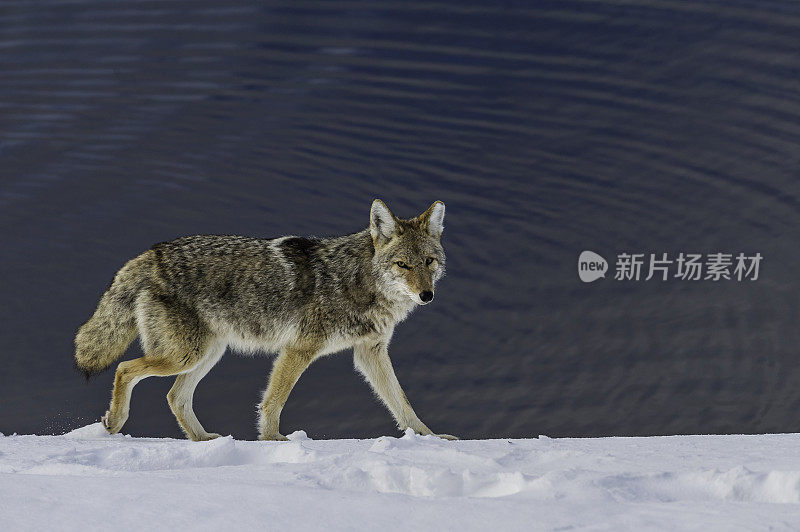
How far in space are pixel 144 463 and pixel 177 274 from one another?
2.22 meters

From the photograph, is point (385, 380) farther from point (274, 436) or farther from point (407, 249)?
point (407, 249)

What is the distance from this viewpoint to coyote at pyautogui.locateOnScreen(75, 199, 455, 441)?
6.18 meters

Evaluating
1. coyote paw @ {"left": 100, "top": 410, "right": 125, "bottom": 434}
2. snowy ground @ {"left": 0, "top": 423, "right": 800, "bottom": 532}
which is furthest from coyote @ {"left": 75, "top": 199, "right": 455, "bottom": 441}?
snowy ground @ {"left": 0, "top": 423, "right": 800, "bottom": 532}

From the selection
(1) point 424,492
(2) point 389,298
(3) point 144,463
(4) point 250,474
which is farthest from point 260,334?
(1) point 424,492

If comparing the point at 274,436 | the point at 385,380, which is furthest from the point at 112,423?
the point at 385,380

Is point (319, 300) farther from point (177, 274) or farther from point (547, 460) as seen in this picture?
point (547, 460)

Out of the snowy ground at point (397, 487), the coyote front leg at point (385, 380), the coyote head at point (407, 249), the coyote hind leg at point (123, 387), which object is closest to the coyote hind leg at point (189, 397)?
the coyote hind leg at point (123, 387)

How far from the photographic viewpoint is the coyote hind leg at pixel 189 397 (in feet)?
21.2

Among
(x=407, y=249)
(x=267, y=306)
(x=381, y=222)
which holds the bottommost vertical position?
(x=267, y=306)

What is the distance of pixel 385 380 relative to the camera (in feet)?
21.4

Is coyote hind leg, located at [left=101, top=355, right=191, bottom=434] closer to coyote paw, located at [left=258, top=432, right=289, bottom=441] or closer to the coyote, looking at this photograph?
the coyote

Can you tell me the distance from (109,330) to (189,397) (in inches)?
32.9

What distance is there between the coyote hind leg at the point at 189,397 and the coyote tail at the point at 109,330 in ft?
1.73

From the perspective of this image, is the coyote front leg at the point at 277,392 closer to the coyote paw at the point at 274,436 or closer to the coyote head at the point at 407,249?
the coyote paw at the point at 274,436
